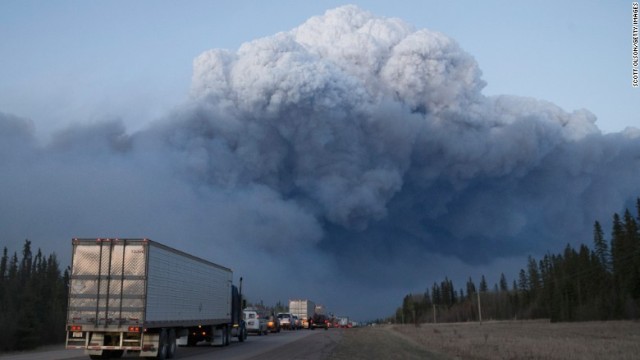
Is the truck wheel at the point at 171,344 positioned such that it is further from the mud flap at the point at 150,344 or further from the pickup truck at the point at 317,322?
the pickup truck at the point at 317,322

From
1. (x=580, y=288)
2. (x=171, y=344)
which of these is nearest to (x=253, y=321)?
(x=171, y=344)

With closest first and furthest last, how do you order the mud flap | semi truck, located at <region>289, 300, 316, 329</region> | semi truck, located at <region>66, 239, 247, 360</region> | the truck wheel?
1. semi truck, located at <region>66, 239, 247, 360</region>
2. the mud flap
3. the truck wheel
4. semi truck, located at <region>289, 300, 316, 329</region>

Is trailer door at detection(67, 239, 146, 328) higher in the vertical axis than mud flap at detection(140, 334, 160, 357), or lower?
higher

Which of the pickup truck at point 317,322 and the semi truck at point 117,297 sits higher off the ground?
the semi truck at point 117,297

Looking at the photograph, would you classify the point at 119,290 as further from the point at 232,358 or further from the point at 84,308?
the point at 232,358

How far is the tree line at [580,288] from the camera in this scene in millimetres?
100875

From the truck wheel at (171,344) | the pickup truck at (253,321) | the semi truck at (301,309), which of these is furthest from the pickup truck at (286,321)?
the truck wheel at (171,344)

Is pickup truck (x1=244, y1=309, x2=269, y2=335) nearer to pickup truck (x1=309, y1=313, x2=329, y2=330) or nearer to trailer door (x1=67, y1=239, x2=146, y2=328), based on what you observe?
trailer door (x1=67, y1=239, x2=146, y2=328)

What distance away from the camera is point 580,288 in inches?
4606

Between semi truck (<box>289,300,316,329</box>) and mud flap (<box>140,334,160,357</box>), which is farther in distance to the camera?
semi truck (<box>289,300,316,329</box>)

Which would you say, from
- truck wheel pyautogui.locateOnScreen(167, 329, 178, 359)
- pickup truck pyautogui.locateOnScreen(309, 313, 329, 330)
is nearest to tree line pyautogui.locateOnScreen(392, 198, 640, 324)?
pickup truck pyautogui.locateOnScreen(309, 313, 329, 330)

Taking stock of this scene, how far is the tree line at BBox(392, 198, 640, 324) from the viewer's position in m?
101

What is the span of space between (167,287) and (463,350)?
15.2 m

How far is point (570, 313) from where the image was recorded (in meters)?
119
